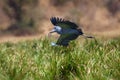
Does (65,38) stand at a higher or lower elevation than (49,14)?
lower

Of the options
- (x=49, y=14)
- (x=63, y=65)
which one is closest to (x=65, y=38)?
(x=63, y=65)

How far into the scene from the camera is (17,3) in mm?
25484

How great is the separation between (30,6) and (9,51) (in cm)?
1754

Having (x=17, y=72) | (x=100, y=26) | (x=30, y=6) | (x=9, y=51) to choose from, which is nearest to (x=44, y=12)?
(x=30, y=6)

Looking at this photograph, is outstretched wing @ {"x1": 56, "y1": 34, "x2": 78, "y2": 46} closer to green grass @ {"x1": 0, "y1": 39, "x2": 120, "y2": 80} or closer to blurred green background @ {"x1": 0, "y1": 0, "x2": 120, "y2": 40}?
green grass @ {"x1": 0, "y1": 39, "x2": 120, "y2": 80}

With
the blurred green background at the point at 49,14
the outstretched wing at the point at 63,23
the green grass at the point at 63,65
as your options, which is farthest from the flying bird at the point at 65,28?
the blurred green background at the point at 49,14

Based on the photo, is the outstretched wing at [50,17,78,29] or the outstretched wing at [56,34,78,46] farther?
the outstretched wing at [56,34,78,46]

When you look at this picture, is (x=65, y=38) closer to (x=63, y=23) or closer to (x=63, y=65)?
(x=63, y=23)

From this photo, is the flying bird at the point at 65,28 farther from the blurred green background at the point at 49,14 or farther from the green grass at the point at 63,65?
the blurred green background at the point at 49,14

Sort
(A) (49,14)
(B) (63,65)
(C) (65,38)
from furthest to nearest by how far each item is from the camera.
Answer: (A) (49,14)
(C) (65,38)
(B) (63,65)

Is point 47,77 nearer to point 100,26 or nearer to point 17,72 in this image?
point 17,72

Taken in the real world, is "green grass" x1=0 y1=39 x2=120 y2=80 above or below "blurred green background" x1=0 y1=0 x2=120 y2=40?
below

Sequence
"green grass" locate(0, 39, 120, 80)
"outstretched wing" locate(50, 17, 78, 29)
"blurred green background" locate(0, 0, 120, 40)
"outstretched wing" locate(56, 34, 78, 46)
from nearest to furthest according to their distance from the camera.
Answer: "green grass" locate(0, 39, 120, 80)
"outstretched wing" locate(50, 17, 78, 29)
"outstretched wing" locate(56, 34, 78, 46)
"blurred green background" locate(0, 0, 120, 40)

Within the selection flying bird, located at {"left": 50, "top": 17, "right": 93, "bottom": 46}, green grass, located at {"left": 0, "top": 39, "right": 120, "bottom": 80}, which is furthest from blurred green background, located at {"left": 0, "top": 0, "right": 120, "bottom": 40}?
flying bird, located at {"left": 50, "top": 17, "right": 93, "bottom": 46}
